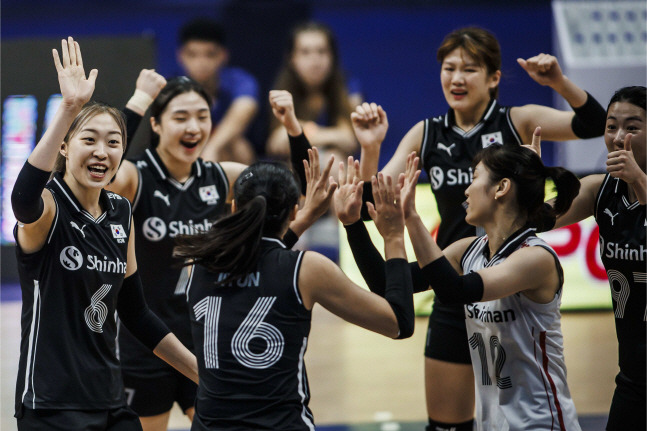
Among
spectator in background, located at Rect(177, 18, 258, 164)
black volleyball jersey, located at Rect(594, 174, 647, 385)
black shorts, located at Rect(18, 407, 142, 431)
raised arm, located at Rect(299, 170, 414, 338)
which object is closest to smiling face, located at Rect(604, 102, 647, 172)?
black volleyball jersey, located at Rect(594, 174, 647, 385)

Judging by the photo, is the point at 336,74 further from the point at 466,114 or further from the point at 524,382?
the point at 524,382

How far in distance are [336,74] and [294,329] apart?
7395 mm

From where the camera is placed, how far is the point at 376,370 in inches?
246

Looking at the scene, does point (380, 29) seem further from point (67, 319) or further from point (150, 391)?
point (67, 319)

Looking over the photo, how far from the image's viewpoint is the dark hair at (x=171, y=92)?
388cm

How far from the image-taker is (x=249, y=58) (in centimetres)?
1141

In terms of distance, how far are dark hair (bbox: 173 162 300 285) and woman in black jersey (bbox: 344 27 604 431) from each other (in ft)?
3.76

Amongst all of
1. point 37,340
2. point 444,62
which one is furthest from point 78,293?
point 444,62

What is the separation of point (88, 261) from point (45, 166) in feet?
1.36

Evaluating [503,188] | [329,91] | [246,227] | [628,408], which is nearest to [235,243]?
[246,227]

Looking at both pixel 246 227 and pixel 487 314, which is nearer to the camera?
pixel 246 227

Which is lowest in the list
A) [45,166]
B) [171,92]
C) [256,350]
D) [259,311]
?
[256,350]

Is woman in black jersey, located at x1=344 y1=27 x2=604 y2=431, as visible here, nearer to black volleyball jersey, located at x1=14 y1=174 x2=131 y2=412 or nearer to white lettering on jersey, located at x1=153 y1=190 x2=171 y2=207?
white lettering on jersey, located at x1=153 y1=190 x2=171 y2=207

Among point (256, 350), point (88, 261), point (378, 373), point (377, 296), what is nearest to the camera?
point (256, 350)
